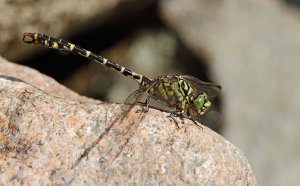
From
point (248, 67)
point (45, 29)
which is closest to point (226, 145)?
point (45, 29)

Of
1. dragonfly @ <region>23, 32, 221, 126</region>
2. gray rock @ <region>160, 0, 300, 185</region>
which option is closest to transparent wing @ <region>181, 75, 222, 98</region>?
dragonfly @ <region>23, 32, 221, 126</region>

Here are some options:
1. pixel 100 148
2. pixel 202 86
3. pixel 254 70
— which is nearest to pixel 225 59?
pixel 254 70

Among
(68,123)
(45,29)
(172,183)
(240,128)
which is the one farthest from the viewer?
(240,128)

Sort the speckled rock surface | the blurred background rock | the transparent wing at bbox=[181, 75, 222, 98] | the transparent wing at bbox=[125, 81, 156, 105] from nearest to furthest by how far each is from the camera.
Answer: the speckled rock surface
the transparent wing at bbox=[125, 81, 156, 105]
the transparent wing at bbox=[181, 75, 222, 98]
the blurred background rock

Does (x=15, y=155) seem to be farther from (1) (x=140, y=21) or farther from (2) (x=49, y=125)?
(1) (x=140, y=21)

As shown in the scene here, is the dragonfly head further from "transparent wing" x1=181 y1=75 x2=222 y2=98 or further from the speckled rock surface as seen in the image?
the speckled rock surface

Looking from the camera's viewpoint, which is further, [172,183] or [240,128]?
[240,128]
